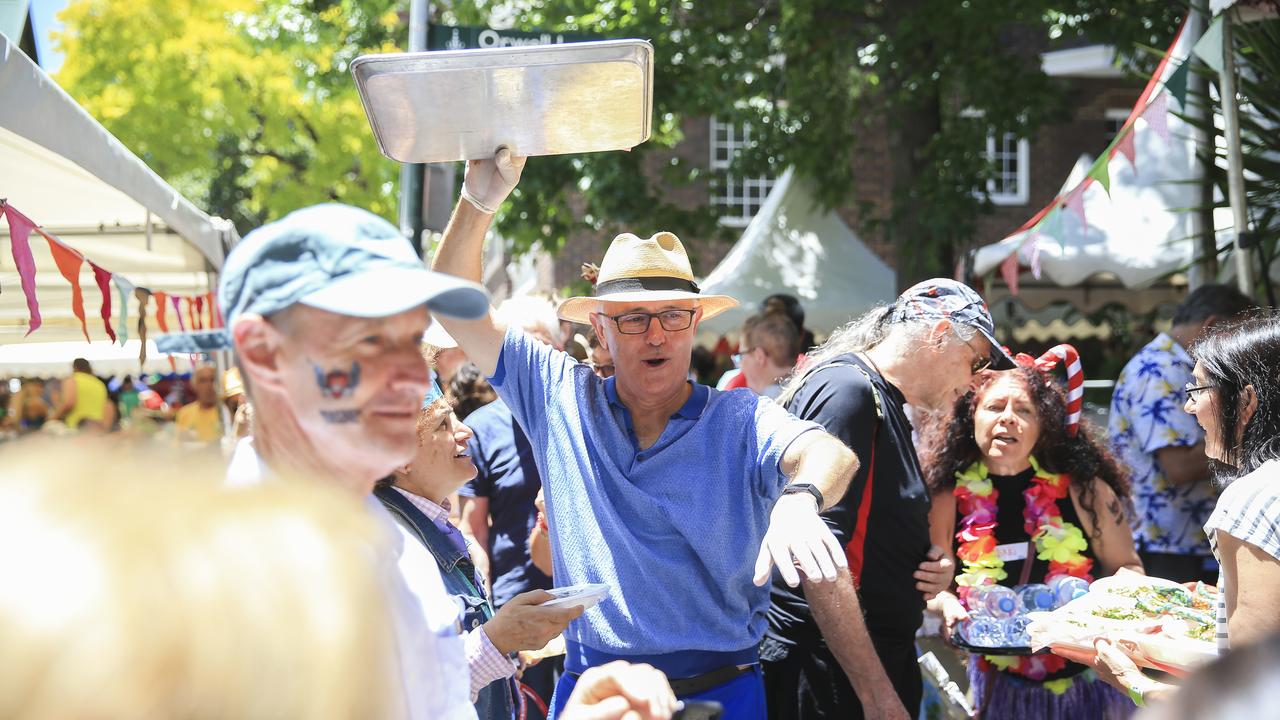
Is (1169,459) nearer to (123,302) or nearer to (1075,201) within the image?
(1075,201)

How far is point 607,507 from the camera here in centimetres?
256

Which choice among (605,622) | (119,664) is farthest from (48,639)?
(605,622)

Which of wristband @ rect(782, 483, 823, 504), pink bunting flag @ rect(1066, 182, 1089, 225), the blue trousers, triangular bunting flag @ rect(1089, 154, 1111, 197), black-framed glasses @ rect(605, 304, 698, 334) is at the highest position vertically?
triangular bunting flag @ rect(1089, 154, 1111, 197)

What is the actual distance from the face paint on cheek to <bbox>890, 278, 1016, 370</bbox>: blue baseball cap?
7.19ft

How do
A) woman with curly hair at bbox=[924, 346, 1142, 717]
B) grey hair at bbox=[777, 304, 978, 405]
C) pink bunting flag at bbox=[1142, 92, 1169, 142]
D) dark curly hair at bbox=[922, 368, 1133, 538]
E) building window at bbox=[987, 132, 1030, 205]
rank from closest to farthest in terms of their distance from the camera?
grey hair at bbox=[777, 304, 978, 405]
woman with curly hair at bbox=[924, 346, 1142, 717]
dark curly hair at bbox=[922, 368, 1133, 538]
pink bunting flag at bbox=[1142, 92, 1169, 142]
building window at bbox=[987, 132, 1030, 205]

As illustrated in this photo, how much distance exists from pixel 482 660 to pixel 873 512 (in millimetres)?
1342

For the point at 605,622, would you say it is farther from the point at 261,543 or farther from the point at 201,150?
the point at 201,150

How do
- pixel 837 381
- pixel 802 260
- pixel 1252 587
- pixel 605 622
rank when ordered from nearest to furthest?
pixel 1252 587
pixel 605 622
pixel 837 381
pixel 802 260

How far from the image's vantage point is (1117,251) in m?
8.64

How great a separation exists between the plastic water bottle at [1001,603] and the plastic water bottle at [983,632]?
0.04 meters

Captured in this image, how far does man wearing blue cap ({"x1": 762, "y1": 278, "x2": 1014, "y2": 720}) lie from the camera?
112 inches

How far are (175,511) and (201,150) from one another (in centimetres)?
1629

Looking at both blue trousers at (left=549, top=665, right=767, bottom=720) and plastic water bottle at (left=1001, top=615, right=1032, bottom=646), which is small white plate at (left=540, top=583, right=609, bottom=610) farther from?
plastic water bottle at (left=1001, top=615, right=1032, bottom=646)

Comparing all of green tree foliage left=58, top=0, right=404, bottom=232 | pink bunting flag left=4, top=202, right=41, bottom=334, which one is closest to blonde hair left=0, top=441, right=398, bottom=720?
pink bunting flag left=4, top=202, right=41, bottom=334
